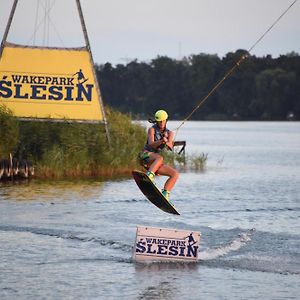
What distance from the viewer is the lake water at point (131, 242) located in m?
15.1

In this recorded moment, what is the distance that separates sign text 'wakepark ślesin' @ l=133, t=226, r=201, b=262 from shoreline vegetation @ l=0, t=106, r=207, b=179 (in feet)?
61.3

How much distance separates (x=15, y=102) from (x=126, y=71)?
146 metres

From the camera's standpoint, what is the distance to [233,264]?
17359 mm

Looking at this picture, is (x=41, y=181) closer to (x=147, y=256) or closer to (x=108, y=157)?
(x=108, y=157)

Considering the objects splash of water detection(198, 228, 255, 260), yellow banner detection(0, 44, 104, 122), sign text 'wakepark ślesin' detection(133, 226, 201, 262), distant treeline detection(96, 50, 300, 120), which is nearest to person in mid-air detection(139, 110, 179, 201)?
splash of water detection(198, 228, 255, 260)

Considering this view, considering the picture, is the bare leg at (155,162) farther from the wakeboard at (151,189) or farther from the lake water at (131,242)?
the lake water at (131,242)

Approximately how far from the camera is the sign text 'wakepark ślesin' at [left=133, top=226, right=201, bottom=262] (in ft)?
55.0

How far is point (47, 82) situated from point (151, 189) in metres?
18.9

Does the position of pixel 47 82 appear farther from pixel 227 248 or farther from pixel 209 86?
pixel 209 86

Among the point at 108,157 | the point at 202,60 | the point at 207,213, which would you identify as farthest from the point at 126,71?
the point at 207,213

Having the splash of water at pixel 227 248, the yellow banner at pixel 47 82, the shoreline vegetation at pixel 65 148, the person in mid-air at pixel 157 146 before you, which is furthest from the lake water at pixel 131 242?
the yellow banner at pixel 47 82

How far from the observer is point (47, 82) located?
36781 mm

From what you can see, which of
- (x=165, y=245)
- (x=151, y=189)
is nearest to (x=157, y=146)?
(x=151, y=189)

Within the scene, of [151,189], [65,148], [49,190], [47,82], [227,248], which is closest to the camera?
[151,189]
